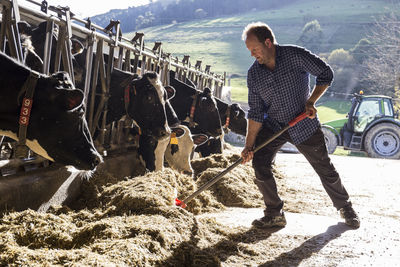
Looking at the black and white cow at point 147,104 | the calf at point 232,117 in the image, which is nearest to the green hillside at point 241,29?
the calf at point 232,117


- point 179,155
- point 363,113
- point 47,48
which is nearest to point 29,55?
point 47,48

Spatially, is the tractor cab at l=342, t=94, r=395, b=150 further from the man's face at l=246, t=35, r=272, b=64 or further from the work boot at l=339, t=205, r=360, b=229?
the man's face at l=246, t=35, r=272, b=64

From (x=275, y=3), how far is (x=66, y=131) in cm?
12973

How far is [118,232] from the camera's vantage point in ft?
9.78

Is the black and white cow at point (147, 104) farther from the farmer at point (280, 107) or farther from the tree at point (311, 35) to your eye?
the tree at point (311, 35)

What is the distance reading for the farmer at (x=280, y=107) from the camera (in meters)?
4.10

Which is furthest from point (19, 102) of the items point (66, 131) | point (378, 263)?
point (378, 263)

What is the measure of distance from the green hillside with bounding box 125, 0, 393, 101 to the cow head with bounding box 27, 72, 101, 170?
60944 millimetres

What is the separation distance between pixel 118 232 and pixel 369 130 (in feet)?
51.3

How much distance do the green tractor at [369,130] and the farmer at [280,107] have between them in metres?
13.5

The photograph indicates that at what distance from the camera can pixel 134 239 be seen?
2842 millimetres

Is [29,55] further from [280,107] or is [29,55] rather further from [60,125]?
[280,107]

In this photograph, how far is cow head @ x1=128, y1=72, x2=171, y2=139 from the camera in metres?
5.39

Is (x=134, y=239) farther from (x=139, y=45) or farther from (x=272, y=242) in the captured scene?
(x=139, y=45)
